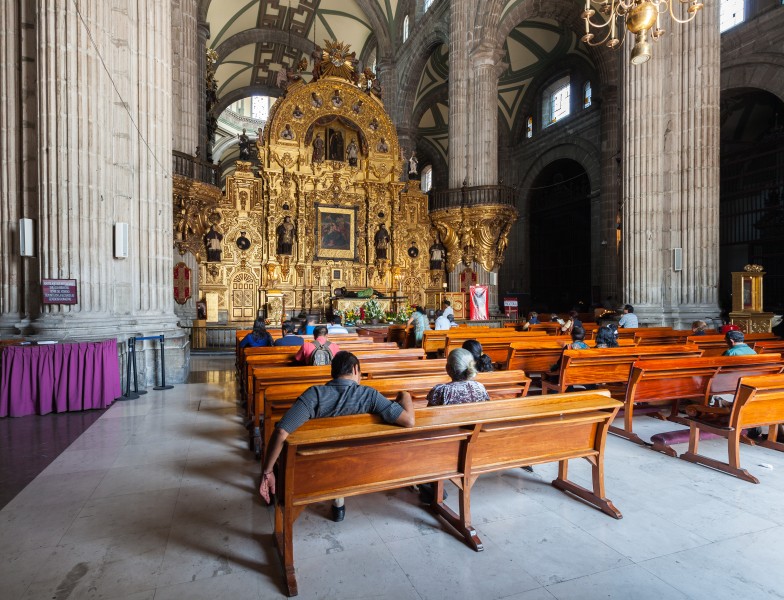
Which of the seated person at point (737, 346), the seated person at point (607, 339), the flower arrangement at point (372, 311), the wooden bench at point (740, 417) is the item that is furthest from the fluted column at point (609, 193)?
the wooden bench at point (740, 417)

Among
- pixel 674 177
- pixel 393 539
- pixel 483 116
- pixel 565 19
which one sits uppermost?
pixel 565 19

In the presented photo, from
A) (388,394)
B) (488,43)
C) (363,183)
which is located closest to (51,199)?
(388,394)

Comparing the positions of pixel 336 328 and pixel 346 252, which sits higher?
pixel 346 252

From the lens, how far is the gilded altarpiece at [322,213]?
56.5 feet

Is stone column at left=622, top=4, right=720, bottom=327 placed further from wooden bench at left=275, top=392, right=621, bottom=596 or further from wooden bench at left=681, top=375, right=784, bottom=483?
wooden bench at left=275, top=392, right=621, bottom=596

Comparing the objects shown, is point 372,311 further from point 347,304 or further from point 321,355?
point 321,355

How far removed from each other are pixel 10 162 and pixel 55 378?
3718 millimetres

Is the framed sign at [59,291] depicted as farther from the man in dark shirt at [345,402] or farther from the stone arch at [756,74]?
the stone arch at [756,74]

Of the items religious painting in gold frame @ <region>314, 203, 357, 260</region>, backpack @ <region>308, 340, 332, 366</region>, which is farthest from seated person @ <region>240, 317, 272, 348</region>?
religious painting in gold frame @ <region>314, 203, 357, 260</region>

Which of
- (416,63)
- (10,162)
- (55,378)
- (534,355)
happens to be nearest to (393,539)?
(534,355)

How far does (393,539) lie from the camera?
290 centimetres

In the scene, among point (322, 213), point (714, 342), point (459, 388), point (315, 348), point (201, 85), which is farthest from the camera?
point (322, 213)

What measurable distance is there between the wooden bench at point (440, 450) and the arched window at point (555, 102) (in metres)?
24.1

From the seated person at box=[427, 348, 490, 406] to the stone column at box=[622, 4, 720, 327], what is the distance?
9.82 metres
